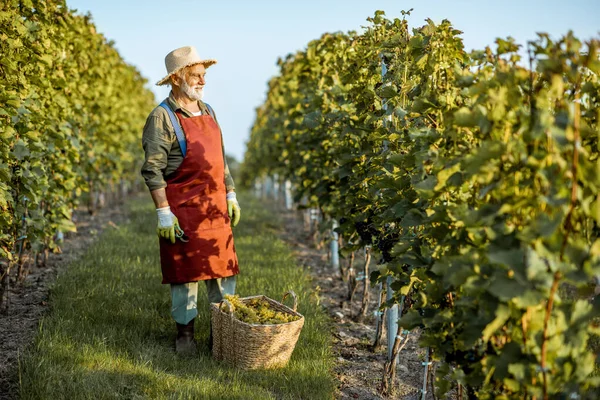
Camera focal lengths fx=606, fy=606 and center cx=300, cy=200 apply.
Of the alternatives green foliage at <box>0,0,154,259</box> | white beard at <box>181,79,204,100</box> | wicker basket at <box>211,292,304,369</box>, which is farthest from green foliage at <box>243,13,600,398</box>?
green foliage at <box>0,0,154,259</box>

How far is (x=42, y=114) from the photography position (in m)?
5.11

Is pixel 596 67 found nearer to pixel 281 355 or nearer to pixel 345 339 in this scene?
pixel 281 355

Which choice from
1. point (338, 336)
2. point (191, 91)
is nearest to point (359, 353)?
point (338, 336)

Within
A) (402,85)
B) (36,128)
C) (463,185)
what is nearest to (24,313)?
(36,128)

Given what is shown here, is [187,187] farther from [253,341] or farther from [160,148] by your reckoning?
[253,341]

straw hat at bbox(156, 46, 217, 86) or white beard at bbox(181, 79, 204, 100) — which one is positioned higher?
straw hat at bbox(156, 46, 217, 86)

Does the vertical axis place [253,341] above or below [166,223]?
below

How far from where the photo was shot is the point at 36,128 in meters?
5.05

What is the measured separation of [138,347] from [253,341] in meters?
0.81

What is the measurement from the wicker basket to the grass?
6cm

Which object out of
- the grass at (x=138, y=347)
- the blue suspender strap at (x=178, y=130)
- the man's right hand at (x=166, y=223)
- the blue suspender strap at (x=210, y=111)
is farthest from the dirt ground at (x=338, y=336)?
the blue suspender strap at (x=210, y=111)

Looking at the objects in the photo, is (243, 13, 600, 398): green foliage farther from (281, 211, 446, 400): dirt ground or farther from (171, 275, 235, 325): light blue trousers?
(171, 275, 235, 325): light blue trousers

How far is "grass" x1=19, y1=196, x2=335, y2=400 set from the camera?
3.16m

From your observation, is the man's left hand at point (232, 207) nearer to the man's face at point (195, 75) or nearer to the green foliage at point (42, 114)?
the man's face at point (195, 75)
